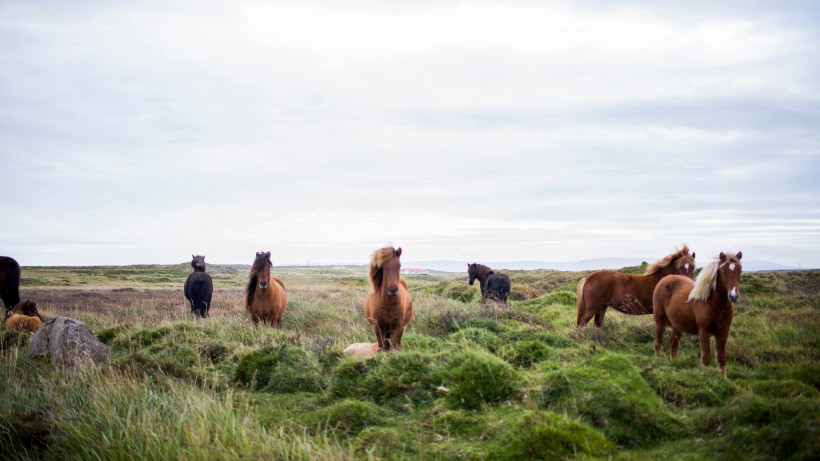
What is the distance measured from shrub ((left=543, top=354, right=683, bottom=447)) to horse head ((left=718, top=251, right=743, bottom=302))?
2840 mm

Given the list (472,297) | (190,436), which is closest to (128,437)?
(190,436)

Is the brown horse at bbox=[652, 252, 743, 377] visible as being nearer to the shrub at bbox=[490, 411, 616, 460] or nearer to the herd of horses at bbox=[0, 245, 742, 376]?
the herd of horses at bbox=[0, 245, 742, 376]

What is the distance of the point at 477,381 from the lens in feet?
19.3

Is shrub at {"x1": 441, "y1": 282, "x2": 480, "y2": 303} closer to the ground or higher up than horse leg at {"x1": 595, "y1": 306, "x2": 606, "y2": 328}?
closer to the ground

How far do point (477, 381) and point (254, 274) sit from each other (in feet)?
30.0

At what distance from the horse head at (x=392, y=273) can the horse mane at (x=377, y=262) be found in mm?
66

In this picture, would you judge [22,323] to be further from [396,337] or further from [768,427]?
[768,427]

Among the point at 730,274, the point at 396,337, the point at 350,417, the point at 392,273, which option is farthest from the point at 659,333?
the point at 350,417

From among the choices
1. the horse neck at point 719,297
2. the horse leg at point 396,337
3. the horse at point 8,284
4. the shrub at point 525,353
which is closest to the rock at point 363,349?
the horse leg at point 396,337

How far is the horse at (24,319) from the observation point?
504 inches

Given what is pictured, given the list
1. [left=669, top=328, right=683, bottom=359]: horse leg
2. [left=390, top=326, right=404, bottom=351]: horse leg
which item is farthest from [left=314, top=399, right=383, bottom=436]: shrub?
[left=669, top=328, right=683, bottom=359]: horse leg

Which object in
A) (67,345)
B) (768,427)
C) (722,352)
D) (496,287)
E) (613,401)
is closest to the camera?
(768,427)

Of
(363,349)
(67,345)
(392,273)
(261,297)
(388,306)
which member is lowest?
(363,349)

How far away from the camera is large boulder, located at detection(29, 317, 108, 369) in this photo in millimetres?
8617
